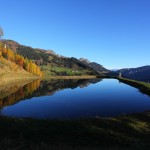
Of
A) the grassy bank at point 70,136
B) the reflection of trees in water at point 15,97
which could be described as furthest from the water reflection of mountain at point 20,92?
the grassy bank at point 70,136

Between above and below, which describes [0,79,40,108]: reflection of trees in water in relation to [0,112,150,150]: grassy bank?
below

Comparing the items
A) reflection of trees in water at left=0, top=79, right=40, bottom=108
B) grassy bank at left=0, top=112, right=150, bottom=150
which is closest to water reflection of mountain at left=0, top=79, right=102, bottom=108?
reflection of trees in water at left=0, top=79, right=40, bottom=108

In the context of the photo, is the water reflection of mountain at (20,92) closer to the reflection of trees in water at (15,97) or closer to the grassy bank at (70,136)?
the reflection of trees in water at (15,97)

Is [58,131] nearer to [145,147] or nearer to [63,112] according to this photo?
[145,147]

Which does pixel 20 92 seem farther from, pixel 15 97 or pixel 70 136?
pixel 70 136

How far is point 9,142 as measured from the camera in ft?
69.7

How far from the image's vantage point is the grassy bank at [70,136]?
2192 centimetres

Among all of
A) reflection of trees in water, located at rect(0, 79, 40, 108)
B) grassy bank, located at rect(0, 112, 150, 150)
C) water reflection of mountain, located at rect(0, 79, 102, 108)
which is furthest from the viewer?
water reflection of mountain, located at rect(0, 79, 102, 108)

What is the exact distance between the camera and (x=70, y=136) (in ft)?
93.0

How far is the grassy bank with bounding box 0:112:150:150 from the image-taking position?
71.9 ft

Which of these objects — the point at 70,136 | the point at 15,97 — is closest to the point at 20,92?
the point at 15,97

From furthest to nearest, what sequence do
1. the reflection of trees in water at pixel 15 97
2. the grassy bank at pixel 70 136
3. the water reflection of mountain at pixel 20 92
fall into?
the water reflection of mountain at pixel 20 92, the reflection of trees in water at pixel 15 97, the grassy bank at pixel 70 136

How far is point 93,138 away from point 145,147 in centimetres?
855

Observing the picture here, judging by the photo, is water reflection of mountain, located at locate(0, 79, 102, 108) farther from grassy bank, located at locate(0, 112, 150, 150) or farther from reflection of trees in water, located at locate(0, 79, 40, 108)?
grassy bank, located at locate(0, 112, 150, 150)
